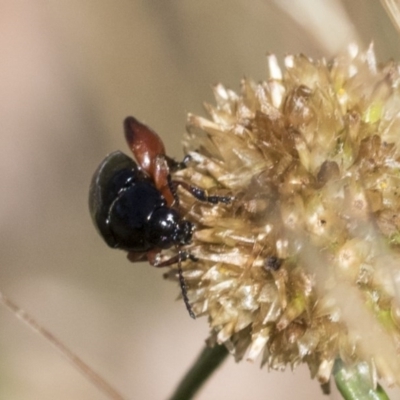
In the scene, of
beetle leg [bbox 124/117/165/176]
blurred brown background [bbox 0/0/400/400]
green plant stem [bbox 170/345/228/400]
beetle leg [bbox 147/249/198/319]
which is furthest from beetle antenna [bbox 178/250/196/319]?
blurred brown background [bbox 0/0/400/400]

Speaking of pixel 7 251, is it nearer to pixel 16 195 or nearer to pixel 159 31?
pixel 16 195

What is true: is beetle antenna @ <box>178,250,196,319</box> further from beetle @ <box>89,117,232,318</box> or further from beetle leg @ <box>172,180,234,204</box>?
beetle leg @ <box>172,180,234,204</box>

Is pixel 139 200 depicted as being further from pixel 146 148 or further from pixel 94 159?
pixel 94 159

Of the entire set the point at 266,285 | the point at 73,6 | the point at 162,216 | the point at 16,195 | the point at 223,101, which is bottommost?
the point at 266,285

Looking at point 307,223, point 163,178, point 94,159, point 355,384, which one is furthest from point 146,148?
point 94,159

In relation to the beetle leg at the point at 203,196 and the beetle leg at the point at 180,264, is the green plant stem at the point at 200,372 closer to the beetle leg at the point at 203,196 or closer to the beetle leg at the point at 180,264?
the beetle leg at the point at 180,264

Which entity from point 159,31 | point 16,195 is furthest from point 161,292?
point 159,31

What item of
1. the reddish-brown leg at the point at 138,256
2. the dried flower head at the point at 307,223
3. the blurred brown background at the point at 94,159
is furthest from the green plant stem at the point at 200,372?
the blurred brown background at the point at 94,159
